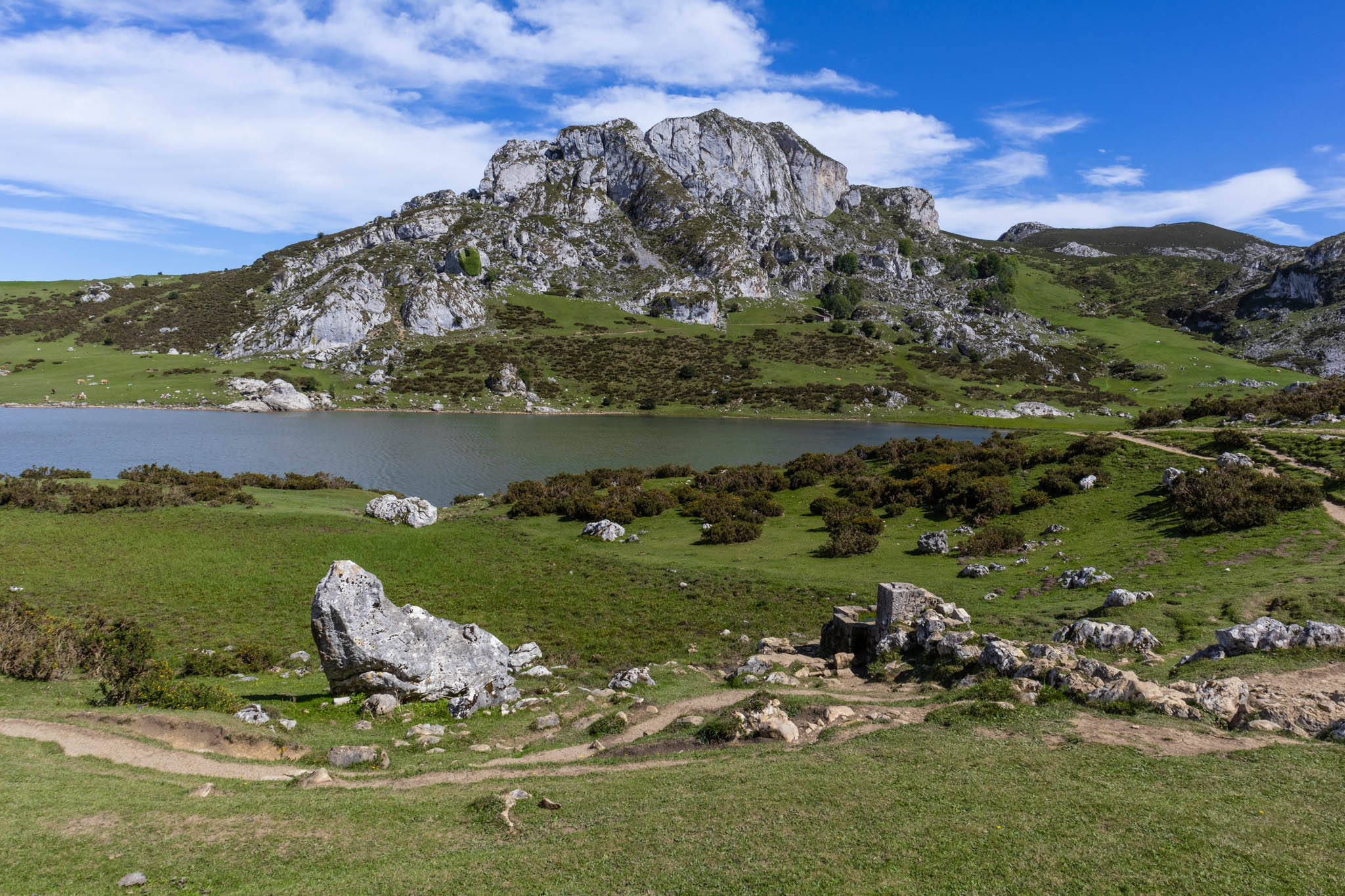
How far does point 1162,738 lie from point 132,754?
18.9 m

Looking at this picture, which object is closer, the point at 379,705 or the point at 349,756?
the point at 349,756

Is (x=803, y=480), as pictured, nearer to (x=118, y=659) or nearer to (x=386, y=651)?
(x=386, y=651)

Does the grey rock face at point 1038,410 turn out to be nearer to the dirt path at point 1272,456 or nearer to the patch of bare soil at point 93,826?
the dirt path at point 1272,456

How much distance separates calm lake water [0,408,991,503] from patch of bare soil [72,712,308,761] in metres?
37.0

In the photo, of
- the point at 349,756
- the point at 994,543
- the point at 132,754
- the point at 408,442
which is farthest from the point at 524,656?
the point at 408,442

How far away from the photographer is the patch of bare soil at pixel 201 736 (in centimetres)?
1233

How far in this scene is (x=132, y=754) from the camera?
11.5m

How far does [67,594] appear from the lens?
22797 mm

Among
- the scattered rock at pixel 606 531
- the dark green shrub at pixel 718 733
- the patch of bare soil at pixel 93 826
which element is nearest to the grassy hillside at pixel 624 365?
the scattered rock at pixel 606 531

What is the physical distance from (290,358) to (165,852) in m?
166

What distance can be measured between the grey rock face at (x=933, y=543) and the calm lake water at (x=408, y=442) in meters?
35.7

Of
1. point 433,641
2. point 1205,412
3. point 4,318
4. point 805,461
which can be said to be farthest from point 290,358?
point 1205,412

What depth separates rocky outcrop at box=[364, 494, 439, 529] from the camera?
3581 centimetres

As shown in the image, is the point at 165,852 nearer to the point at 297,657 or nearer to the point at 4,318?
the point at 297,657
